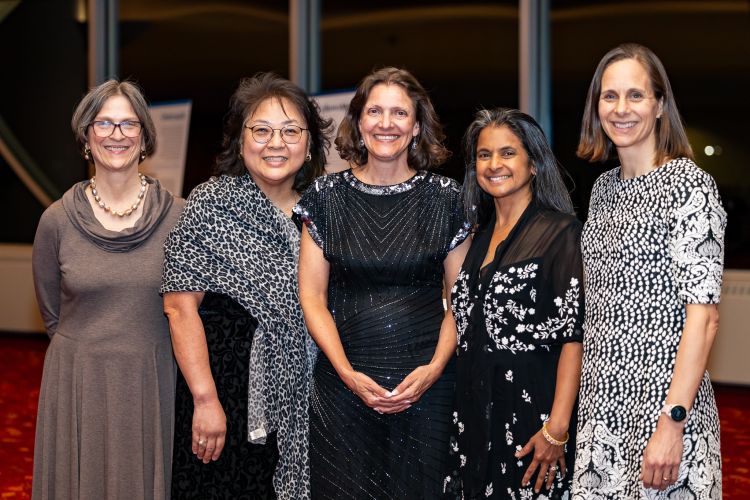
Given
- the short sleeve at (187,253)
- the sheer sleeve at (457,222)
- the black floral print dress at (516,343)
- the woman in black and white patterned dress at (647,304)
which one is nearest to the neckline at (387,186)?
the sheer sleeve at (457,222)

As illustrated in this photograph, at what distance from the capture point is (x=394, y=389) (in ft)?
8.94

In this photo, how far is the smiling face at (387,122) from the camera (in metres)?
2.79

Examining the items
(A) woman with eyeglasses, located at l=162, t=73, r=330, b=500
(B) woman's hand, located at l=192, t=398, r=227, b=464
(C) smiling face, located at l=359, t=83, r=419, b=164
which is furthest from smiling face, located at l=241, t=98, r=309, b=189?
(B) woman's hand, located at l=192, t=398, r=227, b=464

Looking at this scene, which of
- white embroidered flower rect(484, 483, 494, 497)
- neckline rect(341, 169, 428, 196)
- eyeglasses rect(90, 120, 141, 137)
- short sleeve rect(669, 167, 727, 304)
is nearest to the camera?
short sleeve rect(669, 167, 727, 304)

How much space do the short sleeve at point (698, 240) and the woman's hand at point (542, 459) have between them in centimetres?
62

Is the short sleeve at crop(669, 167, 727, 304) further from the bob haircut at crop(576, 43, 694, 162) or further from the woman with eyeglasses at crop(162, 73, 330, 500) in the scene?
the woman with eyeglasses at crop(162, 73, 330, 500)

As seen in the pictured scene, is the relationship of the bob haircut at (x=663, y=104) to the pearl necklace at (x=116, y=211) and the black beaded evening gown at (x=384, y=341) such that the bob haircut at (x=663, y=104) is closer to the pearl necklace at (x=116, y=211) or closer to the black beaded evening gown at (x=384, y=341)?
the black beaded evening gown at (x=384, y=341)

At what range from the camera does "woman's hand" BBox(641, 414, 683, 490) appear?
7.06 feet

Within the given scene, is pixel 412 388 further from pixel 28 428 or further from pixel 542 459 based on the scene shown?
pixel 28 428

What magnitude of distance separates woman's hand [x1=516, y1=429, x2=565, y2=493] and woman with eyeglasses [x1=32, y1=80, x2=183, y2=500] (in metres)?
1.18

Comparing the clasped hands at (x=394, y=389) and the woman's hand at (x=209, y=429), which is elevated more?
the clasped hands at (x=394, y=389)

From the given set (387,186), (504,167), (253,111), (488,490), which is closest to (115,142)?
(253,111)

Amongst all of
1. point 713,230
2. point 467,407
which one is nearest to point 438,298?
point 467,407

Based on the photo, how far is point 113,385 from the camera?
2.92m
